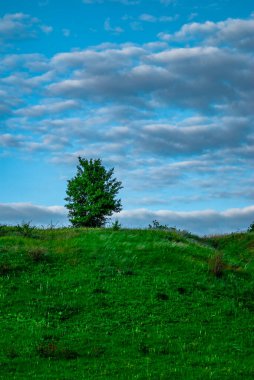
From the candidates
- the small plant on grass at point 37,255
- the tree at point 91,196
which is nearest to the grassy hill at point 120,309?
the small plant on grass at point 37,255

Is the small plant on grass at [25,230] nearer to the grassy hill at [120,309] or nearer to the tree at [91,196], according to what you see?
the grassy hill at [120,309]

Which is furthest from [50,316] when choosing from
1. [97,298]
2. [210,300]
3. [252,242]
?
[252,242]

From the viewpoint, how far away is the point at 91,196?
73938 mm

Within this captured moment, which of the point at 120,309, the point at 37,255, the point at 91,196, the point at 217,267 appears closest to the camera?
the point at 120,309

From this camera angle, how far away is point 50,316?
2741 cm

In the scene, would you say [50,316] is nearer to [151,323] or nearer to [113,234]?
[151,323]

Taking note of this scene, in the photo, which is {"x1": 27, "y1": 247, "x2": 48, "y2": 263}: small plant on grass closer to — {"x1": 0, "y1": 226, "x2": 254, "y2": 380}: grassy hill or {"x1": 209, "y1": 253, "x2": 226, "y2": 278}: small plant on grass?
{"x1": 0, "y1": 226, "x2": 254, "y2": 380}: grassy hill

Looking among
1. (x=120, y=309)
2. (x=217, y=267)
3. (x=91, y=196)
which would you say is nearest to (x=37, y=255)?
(x=120, y=309)

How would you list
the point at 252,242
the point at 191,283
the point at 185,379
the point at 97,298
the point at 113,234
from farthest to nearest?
the point at 252,242 → the point at 113,234 → the point at 191,283 → the point at 97,298 → the point at 185,379

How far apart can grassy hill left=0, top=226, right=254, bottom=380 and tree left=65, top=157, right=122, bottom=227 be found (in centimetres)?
2698

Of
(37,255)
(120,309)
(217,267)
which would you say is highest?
(37,255)

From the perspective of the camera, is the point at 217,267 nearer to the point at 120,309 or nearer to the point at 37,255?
the point at 120,309

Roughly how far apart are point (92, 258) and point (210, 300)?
992cm

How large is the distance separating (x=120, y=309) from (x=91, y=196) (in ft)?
151
